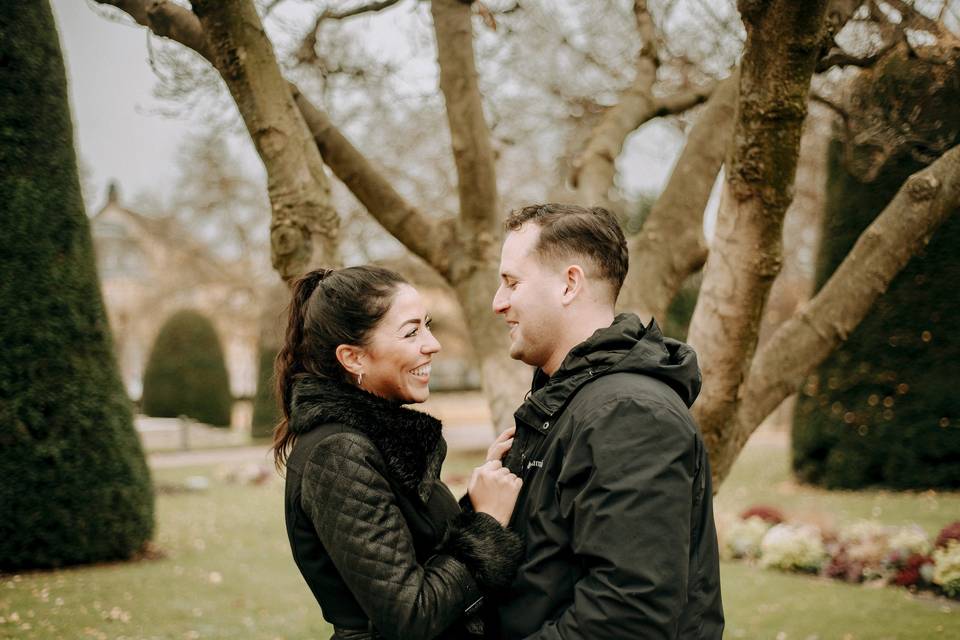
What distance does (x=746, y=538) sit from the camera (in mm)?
7848

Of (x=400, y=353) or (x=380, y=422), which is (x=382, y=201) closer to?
(x=400, y=353)

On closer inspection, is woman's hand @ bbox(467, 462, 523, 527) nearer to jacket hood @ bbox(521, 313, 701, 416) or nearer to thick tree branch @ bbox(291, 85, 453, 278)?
jacket hood @ bbox(521, 313, 701, 416)

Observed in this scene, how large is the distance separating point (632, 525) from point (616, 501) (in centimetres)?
6

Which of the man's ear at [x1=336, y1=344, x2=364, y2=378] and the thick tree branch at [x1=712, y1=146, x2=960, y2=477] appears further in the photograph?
the thick tree branch at [x1=712, y1=146, x2=960, y2=477]

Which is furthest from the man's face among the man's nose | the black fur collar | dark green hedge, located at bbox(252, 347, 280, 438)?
dark green hedge, located at bbox(252, 347, 280, 438)

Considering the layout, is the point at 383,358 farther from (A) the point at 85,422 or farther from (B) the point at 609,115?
(A) the point at 85,422

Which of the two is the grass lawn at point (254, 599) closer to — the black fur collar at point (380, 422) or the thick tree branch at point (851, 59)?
the thick tree branch at point (851, 59)

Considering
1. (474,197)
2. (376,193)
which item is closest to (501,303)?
(474,197)

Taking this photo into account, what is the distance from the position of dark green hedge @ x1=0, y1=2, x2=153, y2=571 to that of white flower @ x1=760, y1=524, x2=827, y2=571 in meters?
5.87

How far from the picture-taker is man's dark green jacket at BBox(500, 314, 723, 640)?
5.62ft

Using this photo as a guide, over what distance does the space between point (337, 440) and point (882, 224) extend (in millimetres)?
2728

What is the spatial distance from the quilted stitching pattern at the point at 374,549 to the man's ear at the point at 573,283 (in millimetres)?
671

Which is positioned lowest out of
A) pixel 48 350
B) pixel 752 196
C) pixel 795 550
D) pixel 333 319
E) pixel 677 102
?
pixel 795 550

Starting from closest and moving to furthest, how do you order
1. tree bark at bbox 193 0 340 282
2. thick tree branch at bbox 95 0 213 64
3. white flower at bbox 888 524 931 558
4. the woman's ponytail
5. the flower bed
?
the woman's ponytail → tree bark at bbox 193 0 340 282 → thick tree branch at bbox 95 0 213 64 → the flower bed → white flower at bbox 888 524 931 558
